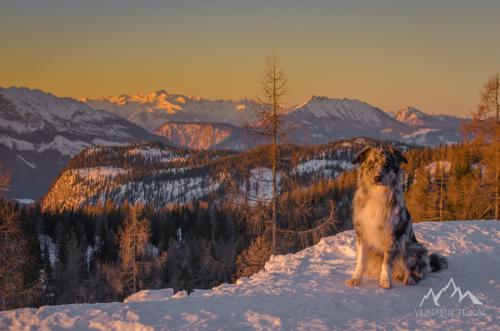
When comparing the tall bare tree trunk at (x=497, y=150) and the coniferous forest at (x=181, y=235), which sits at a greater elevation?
the tall bare tree trunk at (x=497, y=150)

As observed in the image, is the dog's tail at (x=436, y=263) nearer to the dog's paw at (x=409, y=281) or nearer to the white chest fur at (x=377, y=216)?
the dog's paw at (x=409, y=281)

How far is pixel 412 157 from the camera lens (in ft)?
411

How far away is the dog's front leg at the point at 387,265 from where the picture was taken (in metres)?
7.69

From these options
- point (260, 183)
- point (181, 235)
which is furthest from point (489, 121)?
point (181, 235)

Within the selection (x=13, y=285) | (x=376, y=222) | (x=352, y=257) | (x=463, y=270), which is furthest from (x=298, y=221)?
(x=13, y=285)

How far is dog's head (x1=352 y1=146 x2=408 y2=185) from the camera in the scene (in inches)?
288

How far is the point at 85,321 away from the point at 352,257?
7.27 meters

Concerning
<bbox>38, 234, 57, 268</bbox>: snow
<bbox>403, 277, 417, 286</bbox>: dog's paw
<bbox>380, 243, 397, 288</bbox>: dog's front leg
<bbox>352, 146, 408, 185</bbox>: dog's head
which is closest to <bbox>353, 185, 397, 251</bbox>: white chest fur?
<bbox>380, 243, 397, 288</bbox>: dog's front leg

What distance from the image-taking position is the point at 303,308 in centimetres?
668

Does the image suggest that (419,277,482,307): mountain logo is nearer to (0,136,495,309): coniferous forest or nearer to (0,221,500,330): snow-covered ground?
(0,221,500,330): snow-covered ground

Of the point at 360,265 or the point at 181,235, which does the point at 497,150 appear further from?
the point at 181,235

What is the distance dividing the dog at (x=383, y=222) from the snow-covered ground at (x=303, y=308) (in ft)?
1.01

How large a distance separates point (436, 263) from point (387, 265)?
1.70m

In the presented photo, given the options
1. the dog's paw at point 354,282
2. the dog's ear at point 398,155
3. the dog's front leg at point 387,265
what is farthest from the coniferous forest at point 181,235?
the dog's paw at point 354,282
